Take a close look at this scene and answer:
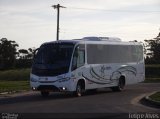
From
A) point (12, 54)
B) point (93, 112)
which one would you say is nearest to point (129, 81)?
point (93, 112)

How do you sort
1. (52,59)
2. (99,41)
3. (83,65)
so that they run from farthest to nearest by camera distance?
(99,41) → (83,65) → (52,59)

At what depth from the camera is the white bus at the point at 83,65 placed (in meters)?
27.6

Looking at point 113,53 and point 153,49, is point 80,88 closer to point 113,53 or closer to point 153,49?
point 113,53

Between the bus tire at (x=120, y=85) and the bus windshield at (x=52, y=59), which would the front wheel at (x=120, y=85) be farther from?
the bus windshield at (x=52, y=59)

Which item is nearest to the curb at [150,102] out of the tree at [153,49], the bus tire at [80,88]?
the bus tire at [80,88]

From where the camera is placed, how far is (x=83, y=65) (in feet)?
95.5

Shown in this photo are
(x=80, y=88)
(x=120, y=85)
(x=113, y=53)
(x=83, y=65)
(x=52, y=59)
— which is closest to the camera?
(x=52, y=59)

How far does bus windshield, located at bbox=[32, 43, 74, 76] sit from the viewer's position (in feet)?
90.4

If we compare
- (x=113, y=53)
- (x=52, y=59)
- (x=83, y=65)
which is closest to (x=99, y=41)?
(x=113, y=53)

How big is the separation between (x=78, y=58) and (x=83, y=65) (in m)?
0.78

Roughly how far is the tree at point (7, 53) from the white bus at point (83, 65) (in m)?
86.7

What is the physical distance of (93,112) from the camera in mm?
19547

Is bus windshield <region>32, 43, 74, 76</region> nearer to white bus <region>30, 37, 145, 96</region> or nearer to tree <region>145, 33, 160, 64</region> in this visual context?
white bus <region>30, 37, 145, 96</region>

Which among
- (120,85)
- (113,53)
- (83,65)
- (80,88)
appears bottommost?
(120,85)
